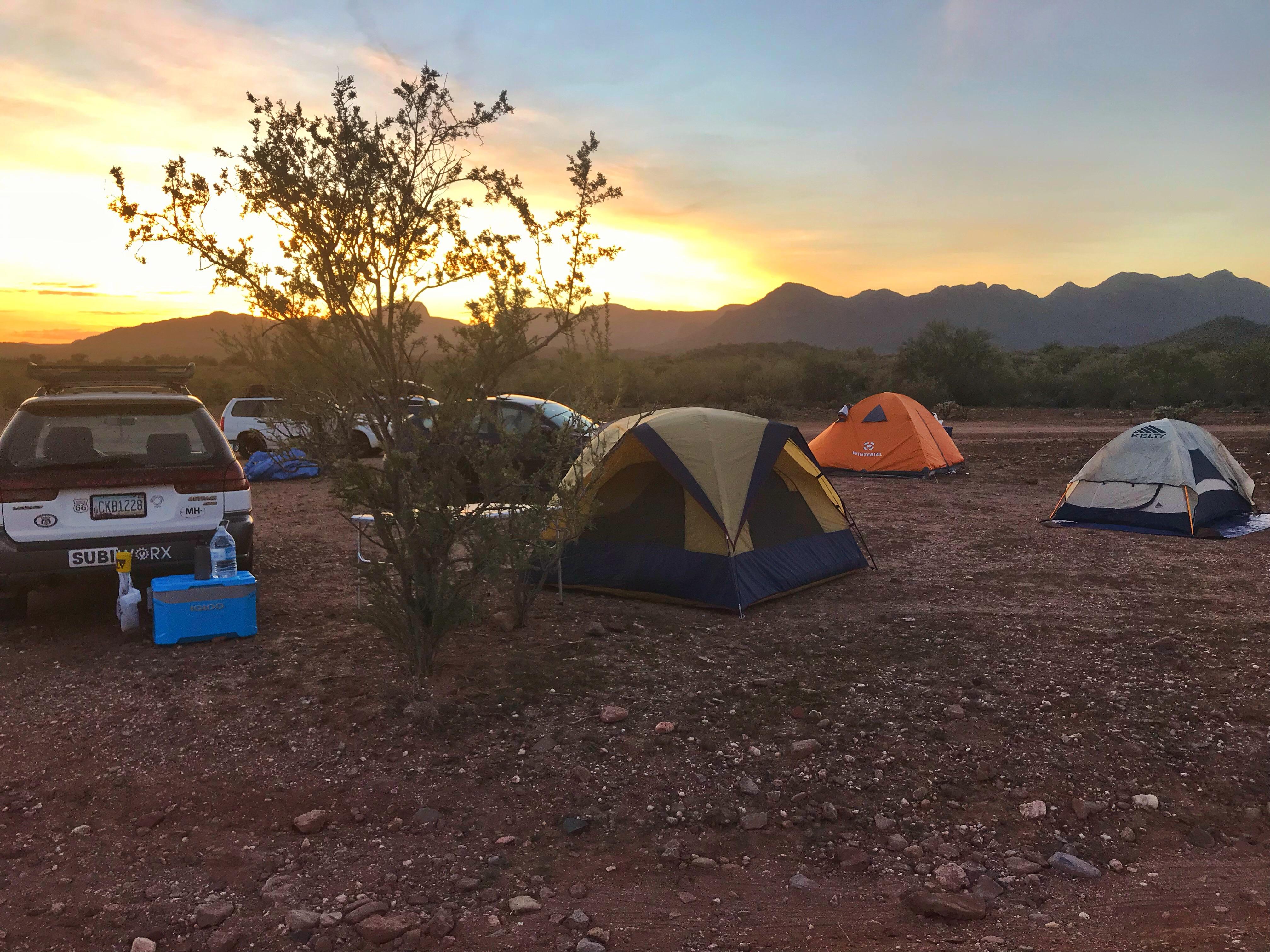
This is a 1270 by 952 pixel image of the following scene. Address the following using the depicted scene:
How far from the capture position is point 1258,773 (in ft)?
14.1

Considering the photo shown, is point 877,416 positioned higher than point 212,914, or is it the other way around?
point 877,416

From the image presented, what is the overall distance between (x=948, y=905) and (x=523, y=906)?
159cm

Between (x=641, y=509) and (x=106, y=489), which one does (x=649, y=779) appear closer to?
(x=641, y=509)

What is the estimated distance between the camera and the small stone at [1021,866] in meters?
3.53

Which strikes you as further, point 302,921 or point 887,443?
point 887,443

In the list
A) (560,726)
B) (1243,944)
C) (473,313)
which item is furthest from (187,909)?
(1243,944)

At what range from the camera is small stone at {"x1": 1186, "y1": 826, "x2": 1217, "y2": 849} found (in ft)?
12.2

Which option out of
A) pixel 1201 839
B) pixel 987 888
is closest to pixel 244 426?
pixel 987 888

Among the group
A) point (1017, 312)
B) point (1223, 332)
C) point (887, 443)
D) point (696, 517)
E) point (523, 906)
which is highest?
point (1017, 312)

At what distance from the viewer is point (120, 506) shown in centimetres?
610

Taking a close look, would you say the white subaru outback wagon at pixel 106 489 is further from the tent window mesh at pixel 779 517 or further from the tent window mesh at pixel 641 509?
the tent window mesh at pixel 779 517

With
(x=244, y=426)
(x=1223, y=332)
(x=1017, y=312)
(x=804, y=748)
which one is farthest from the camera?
(x=1017, y=312)

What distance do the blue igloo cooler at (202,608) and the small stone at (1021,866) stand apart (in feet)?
16.5

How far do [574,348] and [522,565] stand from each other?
4.43 ft
